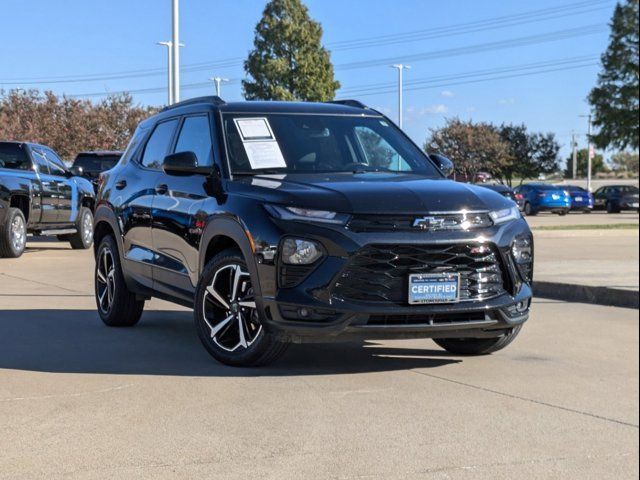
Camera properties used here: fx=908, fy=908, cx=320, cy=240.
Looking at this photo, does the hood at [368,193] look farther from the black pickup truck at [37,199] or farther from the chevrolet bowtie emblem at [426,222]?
the black pickup truck at [37,199]

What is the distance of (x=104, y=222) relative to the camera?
833 centimetres

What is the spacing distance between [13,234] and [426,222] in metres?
11.1

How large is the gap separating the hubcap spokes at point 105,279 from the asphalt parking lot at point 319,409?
54 centimetres

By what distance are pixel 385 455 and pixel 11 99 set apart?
45.7 m

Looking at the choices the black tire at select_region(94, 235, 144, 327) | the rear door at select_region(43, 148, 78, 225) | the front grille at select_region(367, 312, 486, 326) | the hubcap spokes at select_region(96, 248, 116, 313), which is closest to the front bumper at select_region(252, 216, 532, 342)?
the front grille at select_region(367, 312, 486, 326)

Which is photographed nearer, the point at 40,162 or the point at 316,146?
the point at 316,146

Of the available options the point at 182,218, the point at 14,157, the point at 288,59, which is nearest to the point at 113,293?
the point at 182,218

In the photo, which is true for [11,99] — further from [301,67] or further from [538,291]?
[538,291]

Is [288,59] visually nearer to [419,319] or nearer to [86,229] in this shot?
[86,229]

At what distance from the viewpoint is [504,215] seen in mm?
5855

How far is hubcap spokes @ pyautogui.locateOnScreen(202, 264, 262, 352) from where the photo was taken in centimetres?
591

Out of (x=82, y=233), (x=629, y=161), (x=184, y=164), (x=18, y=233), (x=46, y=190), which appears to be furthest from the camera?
(x=82, y=233)

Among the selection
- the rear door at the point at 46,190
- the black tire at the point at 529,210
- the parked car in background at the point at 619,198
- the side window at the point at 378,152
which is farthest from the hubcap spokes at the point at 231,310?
the parked car in background at the point at 619,198

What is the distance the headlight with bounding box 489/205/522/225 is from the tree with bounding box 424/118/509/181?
53610 mm
